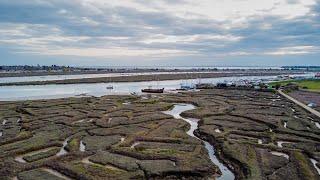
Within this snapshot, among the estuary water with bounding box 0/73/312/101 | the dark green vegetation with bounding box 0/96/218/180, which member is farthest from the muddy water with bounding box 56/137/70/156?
the estuary water with bounding box 0/73/312/101

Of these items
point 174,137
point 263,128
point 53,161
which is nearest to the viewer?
point 53,161

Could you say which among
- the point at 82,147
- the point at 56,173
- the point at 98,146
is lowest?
the point at 56,173

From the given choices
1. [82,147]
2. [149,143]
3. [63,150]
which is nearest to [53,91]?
[82,147]

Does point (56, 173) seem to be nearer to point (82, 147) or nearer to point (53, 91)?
point (82, 147)

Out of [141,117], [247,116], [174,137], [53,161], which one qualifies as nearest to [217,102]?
[247,116]

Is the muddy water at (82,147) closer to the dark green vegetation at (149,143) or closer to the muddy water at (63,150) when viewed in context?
the dark green vegetation at (149,143)

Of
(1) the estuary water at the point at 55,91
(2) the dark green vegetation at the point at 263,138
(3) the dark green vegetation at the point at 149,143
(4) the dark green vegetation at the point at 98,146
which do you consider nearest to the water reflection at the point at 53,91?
(1) the estuary water at the point at 55,91

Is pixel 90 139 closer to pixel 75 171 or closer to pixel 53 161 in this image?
pixel 53 161

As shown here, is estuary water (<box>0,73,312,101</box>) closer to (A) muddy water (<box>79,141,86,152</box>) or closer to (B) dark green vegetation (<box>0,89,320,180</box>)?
(B) dark green vegetation (<box>0,89,320,180</box>)
